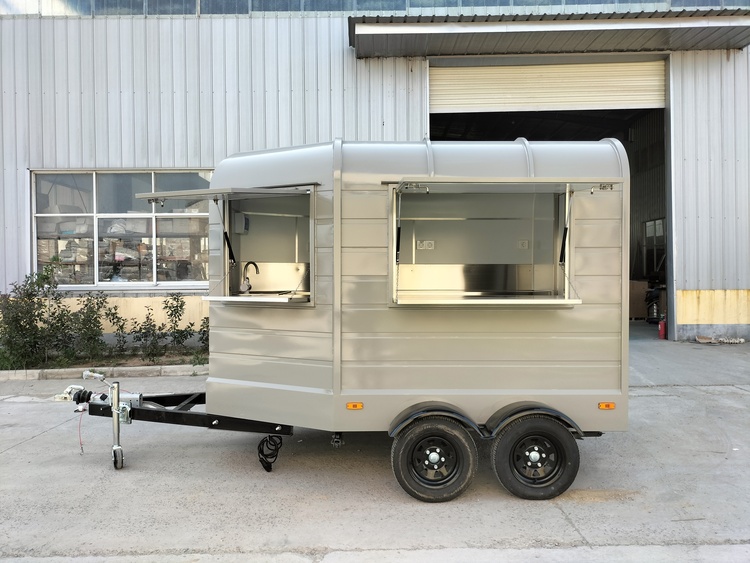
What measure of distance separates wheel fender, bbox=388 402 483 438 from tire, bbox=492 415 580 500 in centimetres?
26

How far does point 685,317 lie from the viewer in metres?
11.2

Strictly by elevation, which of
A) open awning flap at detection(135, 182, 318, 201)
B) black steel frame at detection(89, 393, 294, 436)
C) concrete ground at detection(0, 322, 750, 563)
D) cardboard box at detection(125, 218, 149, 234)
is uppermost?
cardboard box at detection(125, 218, 149, 234)

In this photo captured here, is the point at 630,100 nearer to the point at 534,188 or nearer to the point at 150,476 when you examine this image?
the point at 534,188

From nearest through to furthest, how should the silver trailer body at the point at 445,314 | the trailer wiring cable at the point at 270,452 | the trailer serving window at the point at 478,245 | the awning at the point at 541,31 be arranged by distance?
1. the silver trailer body at the point at 445,314
2. the trailer serving window at the point at 478,245
3. the trailer wiring cable at the point at 270,452
4. the awning at the point at 541,31

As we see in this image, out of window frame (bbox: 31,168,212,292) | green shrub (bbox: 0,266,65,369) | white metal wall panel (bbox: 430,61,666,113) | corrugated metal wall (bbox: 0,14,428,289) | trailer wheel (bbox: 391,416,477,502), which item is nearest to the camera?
trailer wheel (bbox: 391,416,477,502)

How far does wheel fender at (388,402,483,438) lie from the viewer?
13.3 ft

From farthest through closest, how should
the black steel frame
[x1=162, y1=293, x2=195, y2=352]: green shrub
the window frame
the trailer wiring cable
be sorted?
the window frame, [x1=162, y1=293, x2=195, y2=352]: green shrub, the trailer wiring cable, the black steel frame

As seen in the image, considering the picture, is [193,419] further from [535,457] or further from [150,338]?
[150,338]

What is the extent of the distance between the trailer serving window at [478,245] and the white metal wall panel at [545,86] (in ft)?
24.2

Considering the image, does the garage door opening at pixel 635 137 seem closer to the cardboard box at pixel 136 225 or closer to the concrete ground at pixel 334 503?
the cardboard box at pixel 136 225

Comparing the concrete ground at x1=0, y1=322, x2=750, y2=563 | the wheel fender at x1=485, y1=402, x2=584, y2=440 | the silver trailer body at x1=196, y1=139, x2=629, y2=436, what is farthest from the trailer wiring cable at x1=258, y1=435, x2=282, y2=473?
the wheel fender at x1=485, y1=402, x2=584, y2=440

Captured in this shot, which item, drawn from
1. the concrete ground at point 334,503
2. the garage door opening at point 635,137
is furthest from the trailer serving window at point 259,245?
the garage door opening at point 635,137

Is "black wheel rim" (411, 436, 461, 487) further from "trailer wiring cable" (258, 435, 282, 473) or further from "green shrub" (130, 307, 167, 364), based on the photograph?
"green shrub" (130, 307, 167, 364)

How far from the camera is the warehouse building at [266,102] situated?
1083 centimetres
